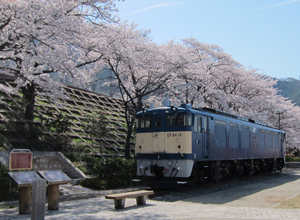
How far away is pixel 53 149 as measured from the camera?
17.0m

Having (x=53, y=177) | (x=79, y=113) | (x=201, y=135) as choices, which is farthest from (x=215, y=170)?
(x=79, y=113)

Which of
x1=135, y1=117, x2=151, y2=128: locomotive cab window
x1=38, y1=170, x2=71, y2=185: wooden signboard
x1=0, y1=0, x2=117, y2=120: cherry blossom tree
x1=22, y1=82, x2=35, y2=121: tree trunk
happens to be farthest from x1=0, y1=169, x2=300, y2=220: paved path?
x1=22, y1=82, x2=35, y2=121: tree trunk

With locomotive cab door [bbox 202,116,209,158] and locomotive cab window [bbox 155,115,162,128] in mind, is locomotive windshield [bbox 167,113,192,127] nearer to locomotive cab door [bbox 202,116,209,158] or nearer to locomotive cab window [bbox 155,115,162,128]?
locomotive cab window [bbox 155,115,162,128]

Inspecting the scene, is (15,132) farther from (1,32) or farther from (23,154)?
(23,154)

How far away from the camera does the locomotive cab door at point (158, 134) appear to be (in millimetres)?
13461

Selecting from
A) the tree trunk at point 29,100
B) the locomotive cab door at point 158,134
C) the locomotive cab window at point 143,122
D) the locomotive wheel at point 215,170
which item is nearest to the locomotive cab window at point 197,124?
the locomotive cab door at point 158,134

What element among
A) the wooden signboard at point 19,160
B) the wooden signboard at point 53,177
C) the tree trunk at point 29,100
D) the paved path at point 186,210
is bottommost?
the paved path at point 186,210

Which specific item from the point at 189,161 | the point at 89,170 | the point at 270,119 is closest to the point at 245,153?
the point at 189,161

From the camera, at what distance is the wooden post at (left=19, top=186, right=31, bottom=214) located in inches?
319

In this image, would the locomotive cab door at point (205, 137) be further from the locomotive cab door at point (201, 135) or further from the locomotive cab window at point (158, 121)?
the locomotive cab window at point (158, 121)

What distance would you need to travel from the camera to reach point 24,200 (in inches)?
321

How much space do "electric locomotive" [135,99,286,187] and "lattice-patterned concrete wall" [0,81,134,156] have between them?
532 cm

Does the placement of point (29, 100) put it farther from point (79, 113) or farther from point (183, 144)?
point (183, 144)

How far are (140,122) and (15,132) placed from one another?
6553 mm
